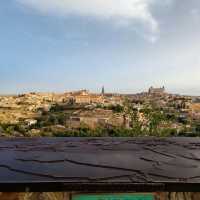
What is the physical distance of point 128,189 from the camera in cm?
489

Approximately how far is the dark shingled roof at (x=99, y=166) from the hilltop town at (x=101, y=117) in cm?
974

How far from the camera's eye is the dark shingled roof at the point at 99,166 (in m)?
4.87

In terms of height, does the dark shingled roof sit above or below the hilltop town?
above

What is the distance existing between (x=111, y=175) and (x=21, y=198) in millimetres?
1028

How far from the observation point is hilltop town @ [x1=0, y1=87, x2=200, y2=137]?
2734cm

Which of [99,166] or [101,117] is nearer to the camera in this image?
[99,166]

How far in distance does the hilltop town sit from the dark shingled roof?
383 inches

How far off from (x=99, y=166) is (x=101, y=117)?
33.2 meters

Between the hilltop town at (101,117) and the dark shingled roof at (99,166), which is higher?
the dark shingled roof at (99,166)

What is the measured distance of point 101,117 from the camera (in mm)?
38469

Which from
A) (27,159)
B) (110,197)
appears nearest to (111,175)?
(110,197)

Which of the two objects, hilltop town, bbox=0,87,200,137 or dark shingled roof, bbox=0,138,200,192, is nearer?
dark shingled roof, bbox=0,138,200,192

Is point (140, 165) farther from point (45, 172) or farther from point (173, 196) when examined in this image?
point (45, 172)

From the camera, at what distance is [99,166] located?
530cm
